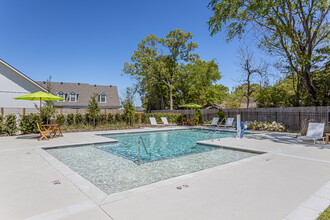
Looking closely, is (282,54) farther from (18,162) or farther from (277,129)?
(18,162)

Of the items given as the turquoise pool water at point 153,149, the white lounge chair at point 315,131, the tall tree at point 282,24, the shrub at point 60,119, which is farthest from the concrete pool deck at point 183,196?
the tall tree at point 282,24

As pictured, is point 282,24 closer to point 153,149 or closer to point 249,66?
point 249,66

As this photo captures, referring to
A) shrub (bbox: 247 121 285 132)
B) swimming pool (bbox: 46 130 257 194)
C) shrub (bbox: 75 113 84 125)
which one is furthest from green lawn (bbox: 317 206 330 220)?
shrub (bbox: 75 113 84 125)

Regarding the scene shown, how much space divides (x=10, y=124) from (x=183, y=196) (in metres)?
11.6

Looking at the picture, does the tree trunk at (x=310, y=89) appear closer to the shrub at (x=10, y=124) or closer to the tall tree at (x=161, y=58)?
the tall tree at (x=161, y=58)

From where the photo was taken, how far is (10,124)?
1052 cm

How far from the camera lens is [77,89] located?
2883 centimetres

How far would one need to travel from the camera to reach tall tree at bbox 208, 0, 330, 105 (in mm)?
11781

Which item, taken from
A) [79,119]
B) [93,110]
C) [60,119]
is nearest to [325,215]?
[93,110]

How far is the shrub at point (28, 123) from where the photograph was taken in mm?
10969

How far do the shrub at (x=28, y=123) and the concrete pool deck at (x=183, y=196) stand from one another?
7619mm

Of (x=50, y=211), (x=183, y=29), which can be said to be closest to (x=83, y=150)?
(x=50, y=211)

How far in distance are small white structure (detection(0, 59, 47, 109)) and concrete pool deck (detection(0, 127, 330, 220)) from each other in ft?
53.7

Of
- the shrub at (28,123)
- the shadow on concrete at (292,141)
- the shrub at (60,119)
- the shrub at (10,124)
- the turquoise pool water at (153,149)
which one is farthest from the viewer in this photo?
the shrub at (60,119)
